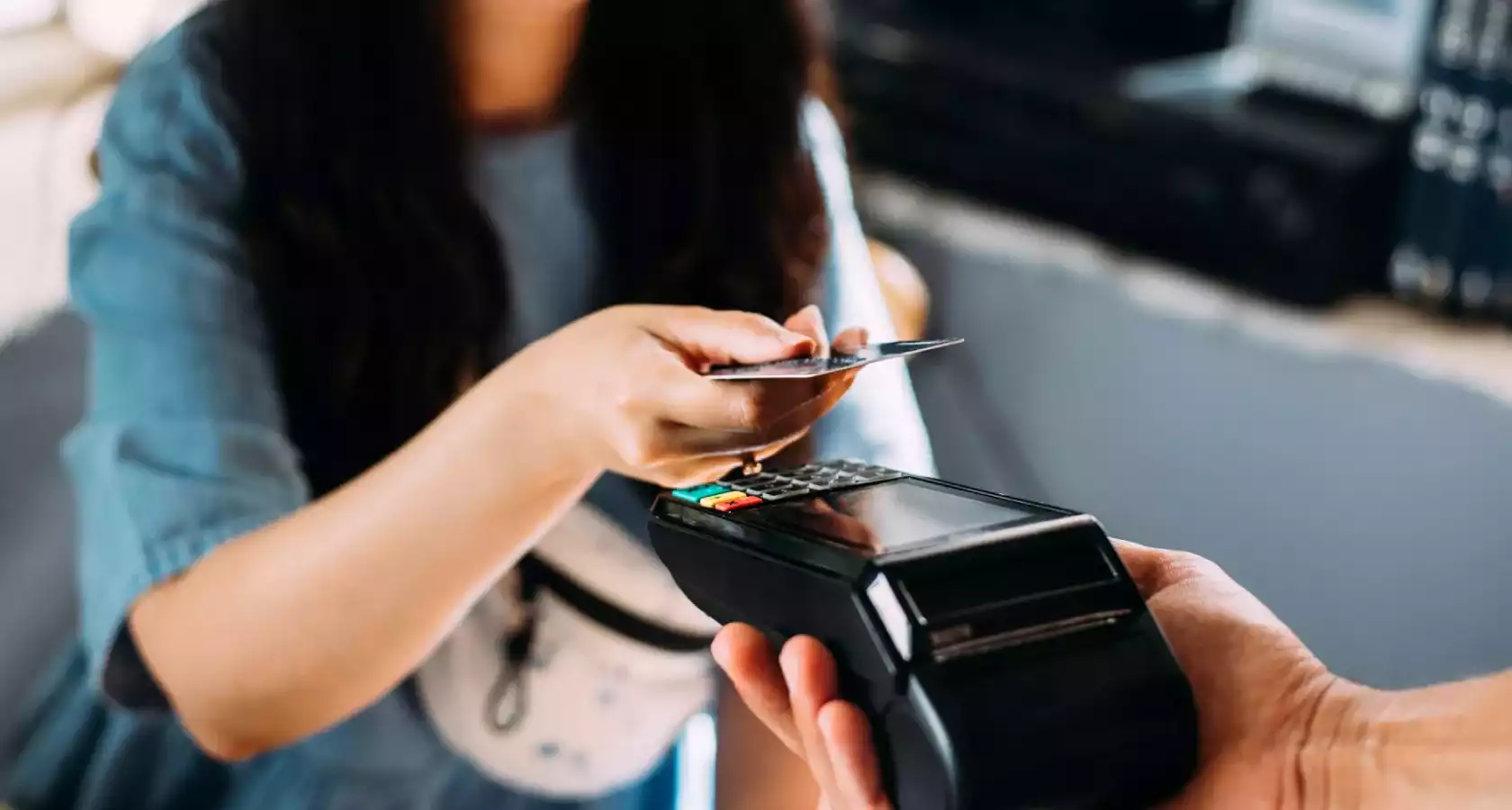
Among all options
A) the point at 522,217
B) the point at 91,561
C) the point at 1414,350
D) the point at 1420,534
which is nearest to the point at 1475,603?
the point at 1420,534

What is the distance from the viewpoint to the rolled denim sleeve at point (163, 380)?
44cm

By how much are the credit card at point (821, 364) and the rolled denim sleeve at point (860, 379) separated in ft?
0.20

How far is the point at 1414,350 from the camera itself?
2.53ft

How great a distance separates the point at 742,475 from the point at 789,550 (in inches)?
2.4

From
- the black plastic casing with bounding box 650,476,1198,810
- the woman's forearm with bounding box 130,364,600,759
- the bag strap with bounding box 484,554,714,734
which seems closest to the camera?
the black plastic casing with bounding box 650,476,1198,810

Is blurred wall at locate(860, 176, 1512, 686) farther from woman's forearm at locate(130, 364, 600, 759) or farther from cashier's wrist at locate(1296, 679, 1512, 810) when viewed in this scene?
woman's forearm at locate(130, 364, 600, 759)

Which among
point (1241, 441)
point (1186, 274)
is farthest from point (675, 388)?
point (1186, 274)

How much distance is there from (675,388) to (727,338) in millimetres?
20

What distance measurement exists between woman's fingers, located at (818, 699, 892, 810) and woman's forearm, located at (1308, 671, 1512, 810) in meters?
0.11

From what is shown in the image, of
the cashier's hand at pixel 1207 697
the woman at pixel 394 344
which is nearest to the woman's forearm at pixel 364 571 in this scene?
the woman at pixel 394 344

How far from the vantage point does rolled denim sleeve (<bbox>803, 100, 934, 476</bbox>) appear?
1.59 ft

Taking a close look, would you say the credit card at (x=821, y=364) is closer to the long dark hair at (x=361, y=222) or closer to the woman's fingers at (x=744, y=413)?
the woman's fingers at (x=744, y=413)

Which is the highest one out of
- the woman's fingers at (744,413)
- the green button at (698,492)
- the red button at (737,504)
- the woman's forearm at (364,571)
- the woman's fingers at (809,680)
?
the woman's fingers at (744,413)

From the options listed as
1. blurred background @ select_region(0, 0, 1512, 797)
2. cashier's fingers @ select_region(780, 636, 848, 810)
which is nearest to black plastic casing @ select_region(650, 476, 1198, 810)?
cashier's fingers @ select_region(780, 636, 848, 810)
